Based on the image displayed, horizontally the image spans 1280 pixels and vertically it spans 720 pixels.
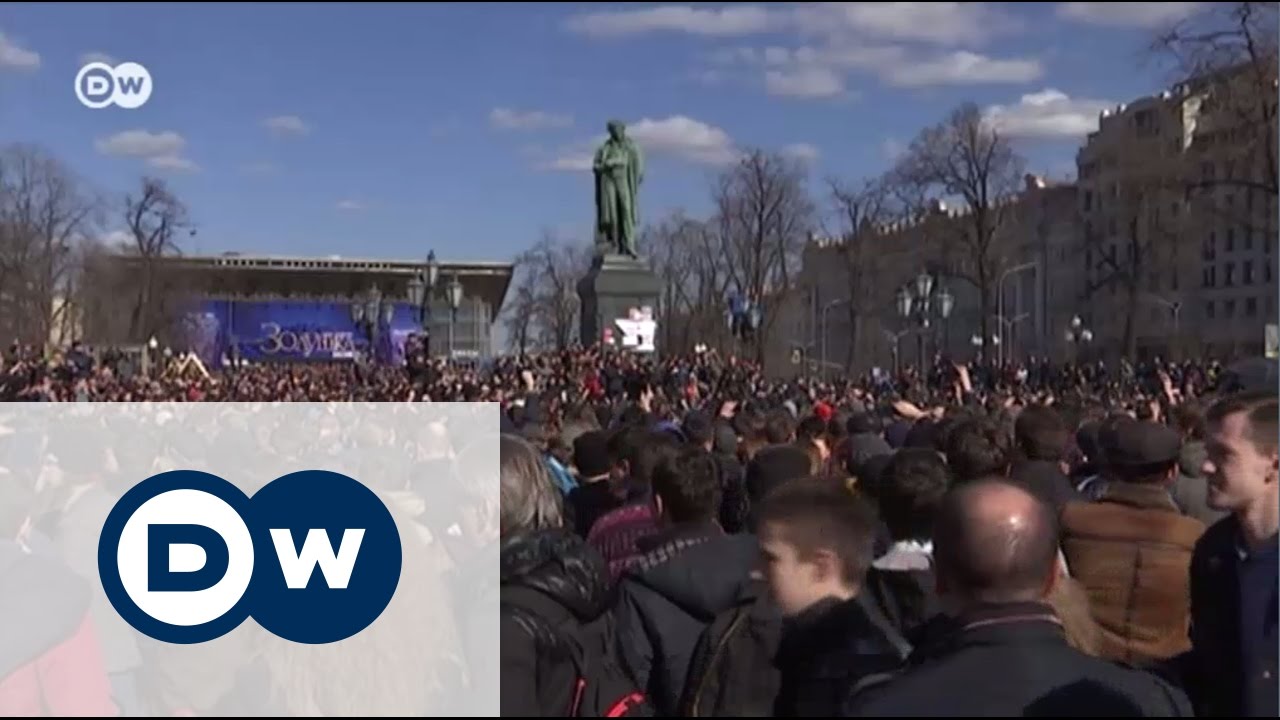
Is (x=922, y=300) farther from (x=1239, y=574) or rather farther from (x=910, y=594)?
(x=1239, y=574)

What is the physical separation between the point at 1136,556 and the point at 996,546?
1.97 m

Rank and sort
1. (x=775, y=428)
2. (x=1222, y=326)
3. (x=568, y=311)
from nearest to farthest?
1. (x=775, y=428)
2. (x=568, y=311)
3. (x=1222, y=326)

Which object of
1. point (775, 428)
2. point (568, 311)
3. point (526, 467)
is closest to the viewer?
point (526, 467)

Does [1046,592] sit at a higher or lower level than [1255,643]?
higher

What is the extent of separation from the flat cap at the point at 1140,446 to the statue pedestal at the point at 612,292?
84.4ft

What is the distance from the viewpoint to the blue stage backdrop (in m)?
81.2

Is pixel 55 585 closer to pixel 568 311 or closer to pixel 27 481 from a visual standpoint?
pixel 27 481

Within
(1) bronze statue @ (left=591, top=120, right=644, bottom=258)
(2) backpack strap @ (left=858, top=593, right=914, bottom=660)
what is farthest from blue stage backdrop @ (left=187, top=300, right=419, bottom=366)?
(2) backpack strap @ (left=858, top=593, right=914, bottom=660)

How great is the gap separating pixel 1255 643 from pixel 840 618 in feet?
3.43

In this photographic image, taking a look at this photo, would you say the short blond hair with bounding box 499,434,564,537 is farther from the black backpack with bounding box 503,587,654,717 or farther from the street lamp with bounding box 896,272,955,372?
the street lamp with bounding box 896,272,955,372

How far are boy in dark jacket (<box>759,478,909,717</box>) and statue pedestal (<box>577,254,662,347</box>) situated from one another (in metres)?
27.4

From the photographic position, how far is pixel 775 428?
8.96 meters

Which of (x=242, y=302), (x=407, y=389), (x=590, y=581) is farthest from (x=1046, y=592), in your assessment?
(x=242, y=302)

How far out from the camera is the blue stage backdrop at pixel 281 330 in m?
81.2
